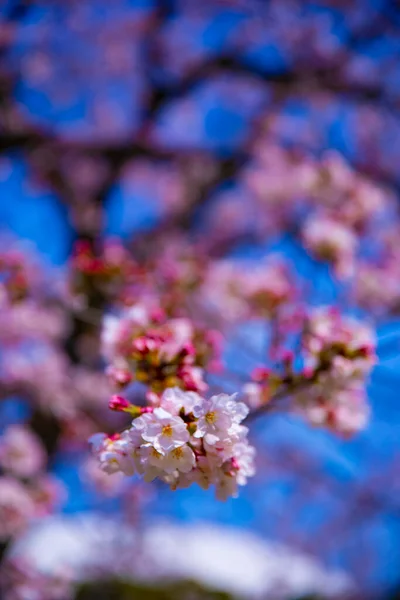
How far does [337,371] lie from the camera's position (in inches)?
68.6

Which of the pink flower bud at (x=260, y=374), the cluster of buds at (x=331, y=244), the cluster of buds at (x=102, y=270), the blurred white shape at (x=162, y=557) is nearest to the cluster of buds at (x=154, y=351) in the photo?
the pink flower bud at (x=260, y=374)

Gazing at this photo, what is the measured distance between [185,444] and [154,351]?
50 cm

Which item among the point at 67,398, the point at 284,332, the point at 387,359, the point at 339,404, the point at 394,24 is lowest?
the point at 339,404

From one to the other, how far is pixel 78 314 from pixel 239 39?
4.96 meters

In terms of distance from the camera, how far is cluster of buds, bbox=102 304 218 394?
1.66 m

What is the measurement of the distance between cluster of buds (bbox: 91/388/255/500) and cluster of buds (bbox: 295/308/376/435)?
51 centimetres

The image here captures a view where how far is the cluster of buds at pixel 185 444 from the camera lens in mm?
1200

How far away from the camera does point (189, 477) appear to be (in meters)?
1.32

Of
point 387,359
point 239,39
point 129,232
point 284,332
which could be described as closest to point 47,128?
point 129,232

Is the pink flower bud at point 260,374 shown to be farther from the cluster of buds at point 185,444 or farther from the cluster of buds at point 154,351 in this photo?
the cluster of buds at point 185,444

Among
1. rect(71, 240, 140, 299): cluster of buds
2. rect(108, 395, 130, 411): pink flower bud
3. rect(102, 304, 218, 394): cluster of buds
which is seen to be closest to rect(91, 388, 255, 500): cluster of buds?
rect(108, 395, 130, 411): pink flower bud

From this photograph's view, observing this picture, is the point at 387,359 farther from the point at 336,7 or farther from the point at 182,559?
the point at 182,559

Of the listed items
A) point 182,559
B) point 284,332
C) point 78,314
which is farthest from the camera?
point 182,559

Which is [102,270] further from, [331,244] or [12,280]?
[331,244]
